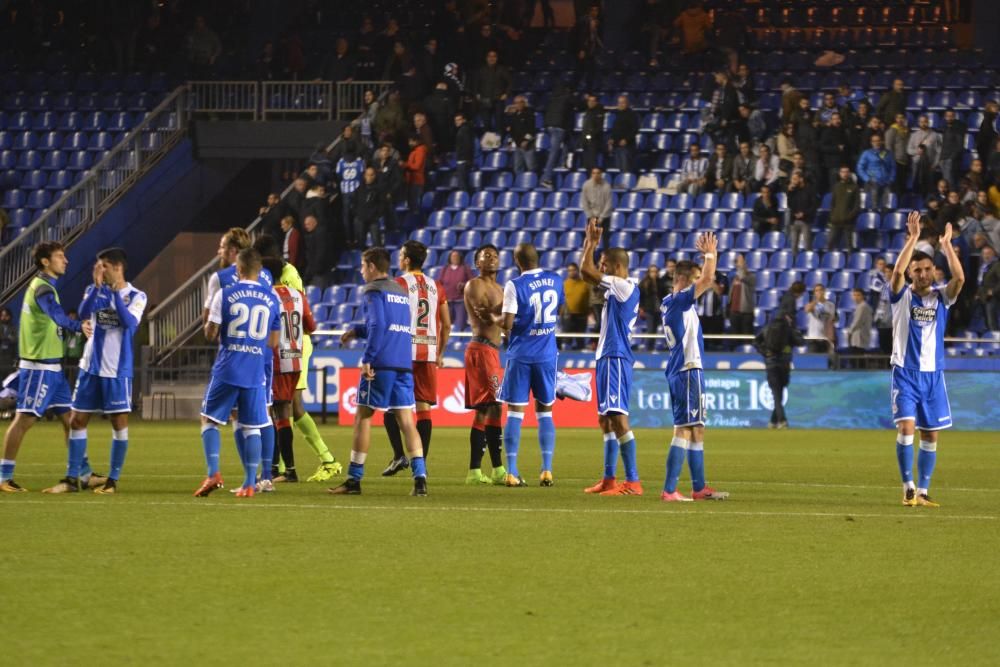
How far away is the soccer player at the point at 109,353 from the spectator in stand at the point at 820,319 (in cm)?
1794

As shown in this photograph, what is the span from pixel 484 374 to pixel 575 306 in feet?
49.2

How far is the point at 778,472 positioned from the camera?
17766 mm

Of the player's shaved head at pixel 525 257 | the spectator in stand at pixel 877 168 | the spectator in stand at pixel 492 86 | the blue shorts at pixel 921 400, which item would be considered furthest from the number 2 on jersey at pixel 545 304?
the spectator in stand at pixel 492 86

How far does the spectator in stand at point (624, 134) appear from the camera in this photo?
1346 inches

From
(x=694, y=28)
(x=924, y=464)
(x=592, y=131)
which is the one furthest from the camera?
(x=694, y=28)

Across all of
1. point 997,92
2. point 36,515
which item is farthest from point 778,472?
point 997,92

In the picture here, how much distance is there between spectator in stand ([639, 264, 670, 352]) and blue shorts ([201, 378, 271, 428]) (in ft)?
55.0

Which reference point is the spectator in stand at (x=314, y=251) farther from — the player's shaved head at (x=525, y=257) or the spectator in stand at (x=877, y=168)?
the player's shaved head at (x=525, y=257)

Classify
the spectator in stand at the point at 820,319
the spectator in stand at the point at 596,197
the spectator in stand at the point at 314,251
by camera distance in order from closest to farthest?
the spectator in stand at the point at 820,319, the spectator in stand at the point at 596,197, the spectator in stand at the point at 314,251

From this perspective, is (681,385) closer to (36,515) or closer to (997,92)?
(36,515)

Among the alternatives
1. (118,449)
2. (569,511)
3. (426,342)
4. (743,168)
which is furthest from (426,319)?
(743,168)

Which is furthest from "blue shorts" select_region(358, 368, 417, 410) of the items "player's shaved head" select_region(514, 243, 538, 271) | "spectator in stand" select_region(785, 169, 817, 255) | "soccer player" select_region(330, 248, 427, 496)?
"spectator in stand" select_region(785, 169, 817, 255)

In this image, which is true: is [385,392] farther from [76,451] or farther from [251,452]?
[76,451]

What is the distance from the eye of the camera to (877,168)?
104ft
